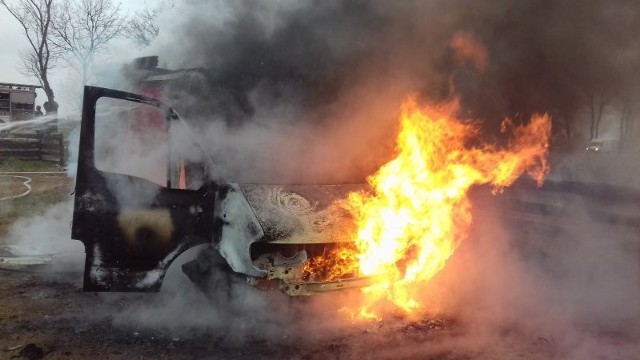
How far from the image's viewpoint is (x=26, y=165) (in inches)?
602

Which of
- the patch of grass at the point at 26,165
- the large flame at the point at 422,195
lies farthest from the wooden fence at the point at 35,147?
the large flame at the point at 422,195

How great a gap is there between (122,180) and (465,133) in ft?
12.8

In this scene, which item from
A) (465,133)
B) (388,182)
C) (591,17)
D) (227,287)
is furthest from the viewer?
(465,133)

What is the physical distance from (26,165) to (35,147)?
1.34 metres

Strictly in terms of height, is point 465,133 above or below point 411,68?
below

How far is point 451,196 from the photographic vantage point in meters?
4.95

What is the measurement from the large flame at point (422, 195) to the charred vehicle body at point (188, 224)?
341 mm

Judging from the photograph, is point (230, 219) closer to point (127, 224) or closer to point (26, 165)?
point (127, 224)

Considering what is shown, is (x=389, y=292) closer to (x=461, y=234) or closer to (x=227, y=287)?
(x=461, y=234)

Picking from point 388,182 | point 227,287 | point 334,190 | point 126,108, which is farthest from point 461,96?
point 126,108

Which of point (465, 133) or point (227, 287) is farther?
point (465, 133)

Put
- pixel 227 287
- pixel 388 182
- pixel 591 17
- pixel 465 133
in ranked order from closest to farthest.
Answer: pixel 227 287 < pixel 388 182 < pixel 591 17 < pixel 465 133

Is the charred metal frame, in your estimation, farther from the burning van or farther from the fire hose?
the fire hose

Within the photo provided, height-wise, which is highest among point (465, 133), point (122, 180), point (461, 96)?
point (461, 96)
